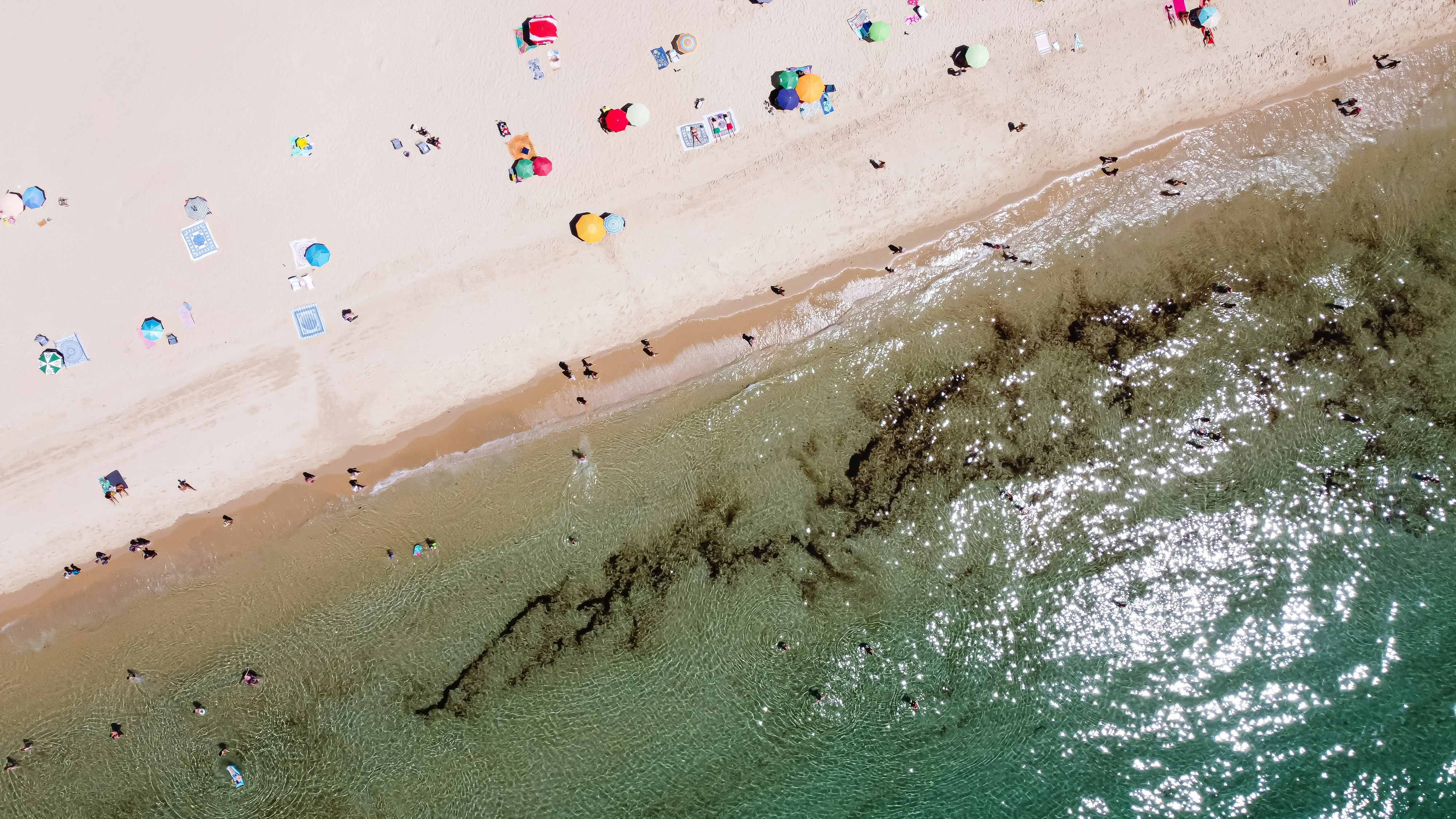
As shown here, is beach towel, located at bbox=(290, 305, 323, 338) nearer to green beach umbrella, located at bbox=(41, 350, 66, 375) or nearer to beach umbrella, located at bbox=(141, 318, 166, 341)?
beach umbrella, located at bbox=(141, 318, 166, 341)

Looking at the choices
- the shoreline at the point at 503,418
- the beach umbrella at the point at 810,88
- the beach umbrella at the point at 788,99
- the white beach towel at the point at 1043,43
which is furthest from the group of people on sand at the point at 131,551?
the white beach towel at the point at 1043,43

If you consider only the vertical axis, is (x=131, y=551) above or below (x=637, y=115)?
below

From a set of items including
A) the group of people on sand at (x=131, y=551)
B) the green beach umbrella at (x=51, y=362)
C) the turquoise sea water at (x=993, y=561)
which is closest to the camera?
the green beach umbrella at (x=51, y=362)

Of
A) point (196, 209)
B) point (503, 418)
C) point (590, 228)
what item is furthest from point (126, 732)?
point (590, 228)

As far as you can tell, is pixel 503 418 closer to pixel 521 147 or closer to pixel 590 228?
pixel 590 228

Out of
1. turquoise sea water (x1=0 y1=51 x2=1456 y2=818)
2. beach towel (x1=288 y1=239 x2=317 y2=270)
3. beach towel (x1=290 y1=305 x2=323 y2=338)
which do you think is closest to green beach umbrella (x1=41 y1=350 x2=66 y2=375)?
beach towel (x1=290 y1=305 x2=323 y2=338)

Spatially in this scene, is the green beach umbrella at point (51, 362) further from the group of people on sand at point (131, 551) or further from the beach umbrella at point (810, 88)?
the beach umbrella at point (810, 88)
